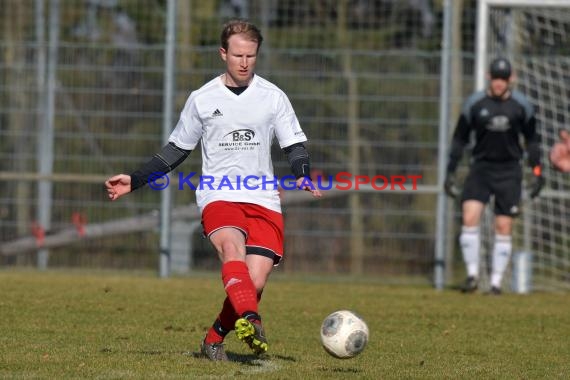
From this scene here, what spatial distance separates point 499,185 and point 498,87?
1075mm

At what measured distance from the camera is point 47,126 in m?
14.7

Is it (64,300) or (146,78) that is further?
(146,78)

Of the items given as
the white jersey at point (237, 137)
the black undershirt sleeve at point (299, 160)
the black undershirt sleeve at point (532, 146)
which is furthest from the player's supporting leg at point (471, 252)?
the white jersey at point (237, 137)

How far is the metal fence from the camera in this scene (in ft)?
47.6

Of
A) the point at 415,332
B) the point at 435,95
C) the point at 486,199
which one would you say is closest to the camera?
the point at 415,332

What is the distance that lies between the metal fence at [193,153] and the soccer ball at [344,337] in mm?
7411

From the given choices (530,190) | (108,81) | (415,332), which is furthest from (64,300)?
(530,190)

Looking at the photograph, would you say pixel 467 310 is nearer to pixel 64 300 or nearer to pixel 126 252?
pixel 64 300

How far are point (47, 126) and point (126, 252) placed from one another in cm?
180

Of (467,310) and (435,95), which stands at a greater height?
(435,95)

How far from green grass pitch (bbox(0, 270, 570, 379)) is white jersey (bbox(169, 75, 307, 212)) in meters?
1.02

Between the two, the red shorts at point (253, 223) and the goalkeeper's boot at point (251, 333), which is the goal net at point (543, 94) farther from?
the goalkeeper's boot at point (251, 333)

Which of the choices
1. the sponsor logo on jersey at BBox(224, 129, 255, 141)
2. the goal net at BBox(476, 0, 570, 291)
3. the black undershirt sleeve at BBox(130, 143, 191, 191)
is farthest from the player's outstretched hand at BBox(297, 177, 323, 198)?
the goal net at BBox(476, 0, 570, 291)
